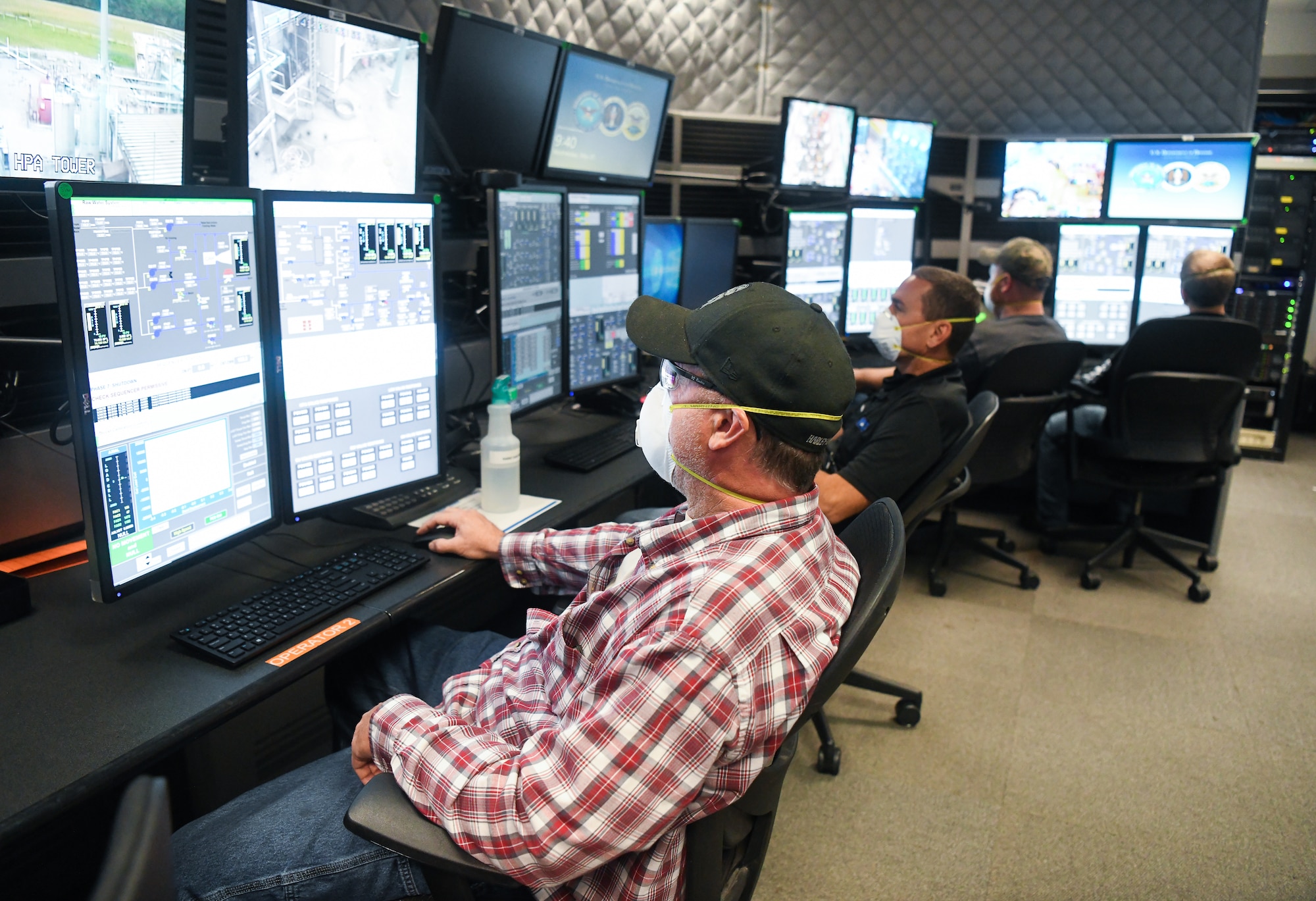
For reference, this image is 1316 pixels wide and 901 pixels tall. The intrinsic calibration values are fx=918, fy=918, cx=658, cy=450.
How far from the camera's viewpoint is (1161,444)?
3.39 m

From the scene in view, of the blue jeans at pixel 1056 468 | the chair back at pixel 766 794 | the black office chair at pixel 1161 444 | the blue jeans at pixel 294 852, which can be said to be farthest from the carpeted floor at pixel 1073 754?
the blue jeans at pixel 294 852

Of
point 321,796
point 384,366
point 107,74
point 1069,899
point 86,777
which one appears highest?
point 107,74

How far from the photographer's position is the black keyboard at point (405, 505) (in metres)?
1.72

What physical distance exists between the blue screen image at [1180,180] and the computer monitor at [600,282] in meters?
2.94

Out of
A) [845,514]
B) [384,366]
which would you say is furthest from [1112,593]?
[384,366]

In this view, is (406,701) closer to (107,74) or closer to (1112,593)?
(107,74)

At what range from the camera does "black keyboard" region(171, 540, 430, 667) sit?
1.24m

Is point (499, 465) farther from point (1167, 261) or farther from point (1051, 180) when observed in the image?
point (1051, 180)

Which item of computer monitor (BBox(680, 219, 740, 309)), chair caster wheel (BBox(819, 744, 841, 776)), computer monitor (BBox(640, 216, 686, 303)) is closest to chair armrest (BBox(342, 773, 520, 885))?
chair caster wheel (BBox(819, 744, 841, 776))

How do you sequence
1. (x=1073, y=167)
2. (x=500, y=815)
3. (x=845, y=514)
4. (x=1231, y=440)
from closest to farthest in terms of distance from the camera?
(x=500, y=815), (x=845, y=514), (x=1231, y=440), (x=1073, y=167)

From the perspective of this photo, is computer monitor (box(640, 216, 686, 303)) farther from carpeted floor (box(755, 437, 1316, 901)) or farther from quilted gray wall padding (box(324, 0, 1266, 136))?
quilted gray wall padding (box(324, 0, 1266, 136))

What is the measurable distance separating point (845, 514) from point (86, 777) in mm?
1649

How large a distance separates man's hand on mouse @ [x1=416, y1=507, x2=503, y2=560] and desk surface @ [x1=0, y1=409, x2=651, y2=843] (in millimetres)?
20

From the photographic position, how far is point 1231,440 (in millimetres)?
3408
